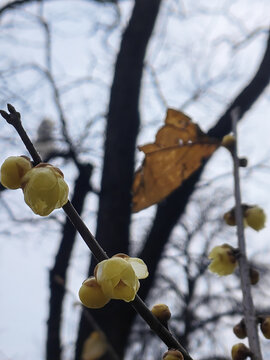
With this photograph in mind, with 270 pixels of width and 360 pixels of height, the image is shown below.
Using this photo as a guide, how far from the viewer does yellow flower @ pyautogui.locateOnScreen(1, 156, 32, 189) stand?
0.42 meters

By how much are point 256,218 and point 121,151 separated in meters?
2.04

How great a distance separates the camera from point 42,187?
0.40 meters

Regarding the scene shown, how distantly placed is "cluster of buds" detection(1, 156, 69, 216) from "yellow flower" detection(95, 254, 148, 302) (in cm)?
8

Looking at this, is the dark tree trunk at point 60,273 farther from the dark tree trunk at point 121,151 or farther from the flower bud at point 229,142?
the flower bud at point 229,142

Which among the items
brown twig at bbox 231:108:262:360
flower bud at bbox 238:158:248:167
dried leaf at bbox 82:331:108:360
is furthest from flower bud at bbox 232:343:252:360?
dried leaf at bbox 82:331:108:360

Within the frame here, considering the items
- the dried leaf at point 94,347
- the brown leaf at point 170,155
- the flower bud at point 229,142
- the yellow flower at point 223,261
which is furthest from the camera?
the dried leaf at point 94,347

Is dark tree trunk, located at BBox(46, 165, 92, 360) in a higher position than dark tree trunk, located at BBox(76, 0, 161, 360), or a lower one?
lower

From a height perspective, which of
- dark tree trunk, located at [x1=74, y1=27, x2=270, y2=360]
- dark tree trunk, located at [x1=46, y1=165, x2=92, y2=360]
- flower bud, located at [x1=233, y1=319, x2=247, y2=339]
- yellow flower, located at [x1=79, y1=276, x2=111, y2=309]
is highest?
yellow flower, located at [x1=79, y1=276, x2=111, y2=309]

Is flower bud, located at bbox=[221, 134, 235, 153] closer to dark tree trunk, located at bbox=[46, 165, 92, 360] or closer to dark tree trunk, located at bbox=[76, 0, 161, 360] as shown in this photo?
dark tree trunk, located at bbox=[76, 0, 161, 360]

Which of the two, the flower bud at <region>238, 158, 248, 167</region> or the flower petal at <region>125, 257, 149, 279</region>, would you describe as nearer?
the flower petal at <region>125, 257, 149, 279</region>

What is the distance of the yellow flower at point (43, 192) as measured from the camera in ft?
1.30

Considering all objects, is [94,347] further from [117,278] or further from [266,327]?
[117,278]

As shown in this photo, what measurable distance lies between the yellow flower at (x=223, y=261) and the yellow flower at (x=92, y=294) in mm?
336

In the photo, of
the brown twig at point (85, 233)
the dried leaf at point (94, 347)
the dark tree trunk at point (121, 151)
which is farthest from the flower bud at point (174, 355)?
the dark tree trunk at point (121, 151)
